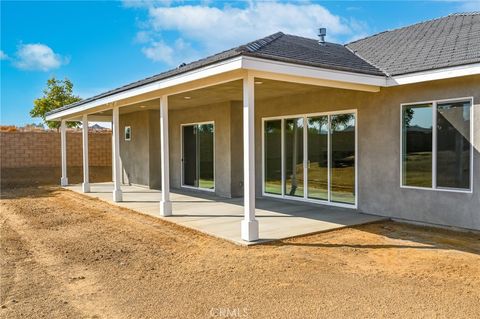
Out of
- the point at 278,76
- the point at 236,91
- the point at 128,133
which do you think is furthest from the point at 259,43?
the point at 128,133

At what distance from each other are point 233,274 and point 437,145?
498cm

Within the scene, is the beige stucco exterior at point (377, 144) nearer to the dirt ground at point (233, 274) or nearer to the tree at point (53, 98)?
the dirt ground at point (233, 274)

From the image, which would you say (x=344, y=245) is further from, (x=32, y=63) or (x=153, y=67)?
(x=32, y=63)

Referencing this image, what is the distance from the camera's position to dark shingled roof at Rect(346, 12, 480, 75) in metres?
7.43

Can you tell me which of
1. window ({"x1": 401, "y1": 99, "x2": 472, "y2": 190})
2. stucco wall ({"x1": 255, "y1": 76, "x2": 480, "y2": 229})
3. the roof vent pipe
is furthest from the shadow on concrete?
the roof vent pipe

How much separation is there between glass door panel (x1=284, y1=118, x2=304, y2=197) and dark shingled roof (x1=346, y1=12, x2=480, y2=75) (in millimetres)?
2472

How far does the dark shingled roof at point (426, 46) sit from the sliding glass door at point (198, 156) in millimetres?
5321

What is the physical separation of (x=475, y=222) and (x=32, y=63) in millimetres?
30726

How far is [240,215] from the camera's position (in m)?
8.84

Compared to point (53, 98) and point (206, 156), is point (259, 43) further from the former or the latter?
point (53, 98)

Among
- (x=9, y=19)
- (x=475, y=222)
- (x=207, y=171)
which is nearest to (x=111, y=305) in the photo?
(x=475, y=222)

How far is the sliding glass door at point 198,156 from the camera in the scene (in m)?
13.0

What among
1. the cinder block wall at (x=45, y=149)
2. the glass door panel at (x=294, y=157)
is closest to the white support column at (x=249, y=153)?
the glass door panel at (x=294, y=157)

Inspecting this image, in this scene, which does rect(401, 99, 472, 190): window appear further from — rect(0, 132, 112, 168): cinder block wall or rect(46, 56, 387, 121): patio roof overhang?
rect(0, 132, 112, 168): cinder block wall
